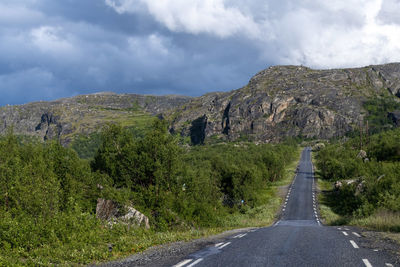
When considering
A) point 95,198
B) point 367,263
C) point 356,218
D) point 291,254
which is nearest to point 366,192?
point 356,218

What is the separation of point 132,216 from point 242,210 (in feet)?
114

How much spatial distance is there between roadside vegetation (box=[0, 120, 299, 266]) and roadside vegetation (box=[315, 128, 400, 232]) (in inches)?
405

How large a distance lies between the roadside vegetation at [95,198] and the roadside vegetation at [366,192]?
10.3 meters

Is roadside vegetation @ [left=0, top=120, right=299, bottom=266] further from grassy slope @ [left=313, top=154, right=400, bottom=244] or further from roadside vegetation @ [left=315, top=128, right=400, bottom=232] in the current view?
roadside vegetation @ [left=315, top=128, right=400, bottom=232]

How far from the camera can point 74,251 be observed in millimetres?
11031

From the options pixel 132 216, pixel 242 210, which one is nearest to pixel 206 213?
pixel 132 216

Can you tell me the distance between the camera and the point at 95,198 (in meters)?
25.3

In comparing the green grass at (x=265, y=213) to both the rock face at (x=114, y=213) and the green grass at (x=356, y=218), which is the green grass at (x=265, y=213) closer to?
the green grass at (x=356, y=218)

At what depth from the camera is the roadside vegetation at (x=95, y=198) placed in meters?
12.0

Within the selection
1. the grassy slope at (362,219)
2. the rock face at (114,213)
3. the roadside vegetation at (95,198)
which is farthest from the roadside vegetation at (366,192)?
A: the rock face at (114,213)

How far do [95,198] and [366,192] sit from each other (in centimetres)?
3363

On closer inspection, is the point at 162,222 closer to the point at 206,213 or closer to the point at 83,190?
the point at 206,213

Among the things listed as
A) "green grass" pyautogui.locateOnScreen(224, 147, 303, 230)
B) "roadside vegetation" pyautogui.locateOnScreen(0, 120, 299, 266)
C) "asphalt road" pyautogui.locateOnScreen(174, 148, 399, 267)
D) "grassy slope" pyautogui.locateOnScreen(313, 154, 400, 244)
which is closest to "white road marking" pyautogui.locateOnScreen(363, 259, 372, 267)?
"asphalt road" pyautogui.locateOnScreen(174, 148, 399, 267)

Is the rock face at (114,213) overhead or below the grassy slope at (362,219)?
overhead
